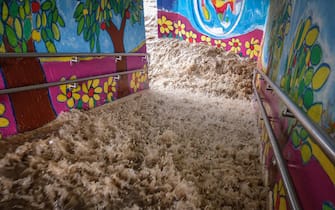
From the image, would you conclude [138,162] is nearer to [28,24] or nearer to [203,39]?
[28,24]

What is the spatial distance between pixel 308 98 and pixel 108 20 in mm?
2770

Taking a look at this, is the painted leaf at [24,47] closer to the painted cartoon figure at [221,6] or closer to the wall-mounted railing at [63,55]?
the wall-mounted railing at [63,55]

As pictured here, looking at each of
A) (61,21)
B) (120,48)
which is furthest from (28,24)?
(120,48)

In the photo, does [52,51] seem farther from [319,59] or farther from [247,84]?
[247,84]

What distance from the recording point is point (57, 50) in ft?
7.07

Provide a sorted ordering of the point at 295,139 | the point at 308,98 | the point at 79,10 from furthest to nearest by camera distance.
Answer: the point at 79,10, the point at 295,139, the point at 308,98

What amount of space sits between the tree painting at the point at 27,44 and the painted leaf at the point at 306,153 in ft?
7.23

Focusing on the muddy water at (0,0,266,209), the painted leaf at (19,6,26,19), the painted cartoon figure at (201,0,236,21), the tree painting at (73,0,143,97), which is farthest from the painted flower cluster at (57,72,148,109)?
the painted cartoon figure at (201,0,236,21)

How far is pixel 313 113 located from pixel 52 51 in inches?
90.9

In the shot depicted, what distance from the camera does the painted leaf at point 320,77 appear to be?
2.51ft

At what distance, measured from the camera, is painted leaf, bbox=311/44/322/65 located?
2.80 feet

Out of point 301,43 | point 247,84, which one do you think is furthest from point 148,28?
point 301,43

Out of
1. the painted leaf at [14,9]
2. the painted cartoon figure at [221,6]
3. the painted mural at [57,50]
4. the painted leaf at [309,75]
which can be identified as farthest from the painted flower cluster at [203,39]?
the painted leaf at [14,9]

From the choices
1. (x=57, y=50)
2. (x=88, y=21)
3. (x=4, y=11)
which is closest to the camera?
(x=4, y=11)
